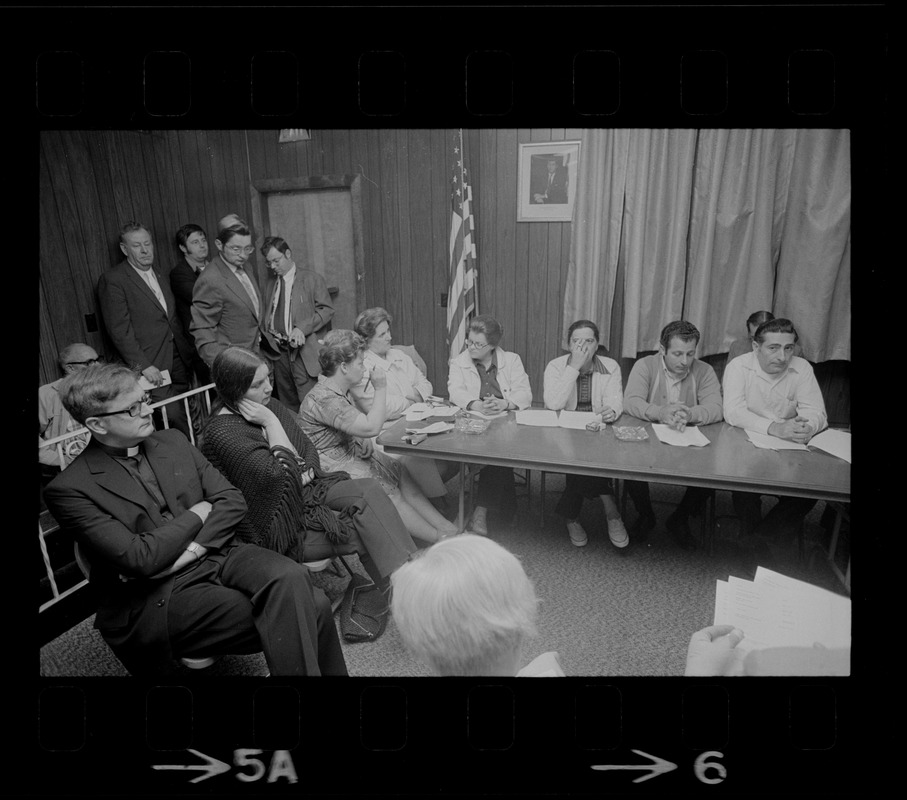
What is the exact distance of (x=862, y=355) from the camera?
1.33m

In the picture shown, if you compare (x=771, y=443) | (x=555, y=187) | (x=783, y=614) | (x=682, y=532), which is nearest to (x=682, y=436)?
(x=771, y=443)

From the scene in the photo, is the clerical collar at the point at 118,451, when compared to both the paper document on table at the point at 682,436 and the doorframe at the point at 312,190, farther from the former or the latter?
the paper document on table at the point at 682,436

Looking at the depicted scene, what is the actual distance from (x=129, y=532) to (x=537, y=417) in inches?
76.5

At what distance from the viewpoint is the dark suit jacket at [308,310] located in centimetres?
224

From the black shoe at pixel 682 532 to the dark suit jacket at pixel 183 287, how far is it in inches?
103

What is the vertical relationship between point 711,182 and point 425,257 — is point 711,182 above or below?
above

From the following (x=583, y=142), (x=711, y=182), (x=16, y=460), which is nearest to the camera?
(x=16, y=460)

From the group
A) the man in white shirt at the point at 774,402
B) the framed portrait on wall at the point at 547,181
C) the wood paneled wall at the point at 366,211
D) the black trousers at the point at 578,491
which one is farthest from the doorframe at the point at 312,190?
the man in white shirt at the point at 774,402

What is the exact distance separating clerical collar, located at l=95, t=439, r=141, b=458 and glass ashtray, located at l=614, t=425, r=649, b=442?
2.04 m
